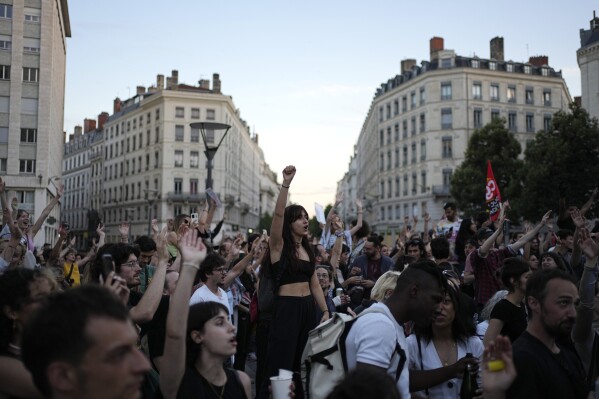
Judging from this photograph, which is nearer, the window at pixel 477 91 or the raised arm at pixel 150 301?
Result: the raised arm at pixel 150 301

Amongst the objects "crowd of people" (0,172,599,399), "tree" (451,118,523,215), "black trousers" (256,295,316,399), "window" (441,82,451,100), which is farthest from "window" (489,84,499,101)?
"black trousers" (256,295,316,399)

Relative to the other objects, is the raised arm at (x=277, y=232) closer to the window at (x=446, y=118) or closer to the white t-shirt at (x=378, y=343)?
the white t-shirt at (x=378, y=343)

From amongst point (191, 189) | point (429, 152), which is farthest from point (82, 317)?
point (191, 189)

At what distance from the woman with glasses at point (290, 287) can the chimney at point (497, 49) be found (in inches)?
2465

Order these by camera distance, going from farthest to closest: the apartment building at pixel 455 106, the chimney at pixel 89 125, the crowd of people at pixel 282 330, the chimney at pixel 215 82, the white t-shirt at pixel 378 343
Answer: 1. the chimney at pixel 89 125
2. the chimney at pixel 215 82
3. the apartment building at pixel 455 106
4. the white t-shirt at pixel 378 343
5. the crowd of people at pixel 282 330

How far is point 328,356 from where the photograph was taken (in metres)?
3.28

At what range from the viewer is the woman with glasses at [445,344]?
153 inches

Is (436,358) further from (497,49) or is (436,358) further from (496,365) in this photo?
(497,49)

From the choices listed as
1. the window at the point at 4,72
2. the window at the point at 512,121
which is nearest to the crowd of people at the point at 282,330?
the window at the point at 4,72

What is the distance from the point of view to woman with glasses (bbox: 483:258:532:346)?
4.39 metres

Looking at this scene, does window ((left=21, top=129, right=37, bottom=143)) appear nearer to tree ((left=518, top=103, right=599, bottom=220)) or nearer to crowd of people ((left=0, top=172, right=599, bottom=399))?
tree ((left=518, top=103, right=599, bottom=220))

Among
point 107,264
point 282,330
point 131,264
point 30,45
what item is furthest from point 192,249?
point 30,45

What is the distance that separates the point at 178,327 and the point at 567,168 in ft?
120

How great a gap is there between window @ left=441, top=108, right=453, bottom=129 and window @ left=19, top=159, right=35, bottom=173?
4063 centimetres
